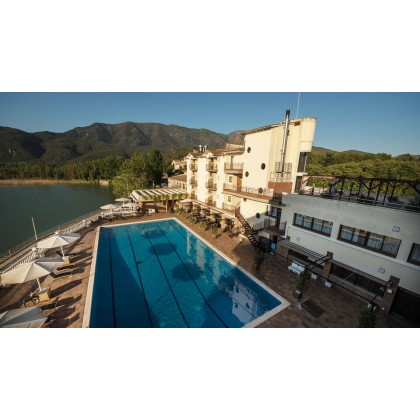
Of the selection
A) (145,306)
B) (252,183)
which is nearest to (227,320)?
(145,306)

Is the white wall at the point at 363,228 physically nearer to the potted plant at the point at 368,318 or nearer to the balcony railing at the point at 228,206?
the potted plant at the point at 368,318

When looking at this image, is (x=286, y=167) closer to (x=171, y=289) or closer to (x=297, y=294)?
(x=297, y=294)

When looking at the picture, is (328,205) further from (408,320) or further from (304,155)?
(408,320)

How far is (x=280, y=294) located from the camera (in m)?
12.2

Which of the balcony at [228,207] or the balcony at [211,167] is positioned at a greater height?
the balcony at [211,167]

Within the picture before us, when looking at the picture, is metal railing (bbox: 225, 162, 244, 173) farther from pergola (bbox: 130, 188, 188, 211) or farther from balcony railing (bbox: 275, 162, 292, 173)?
pergola (bbox: 130, 188, 188, 211)

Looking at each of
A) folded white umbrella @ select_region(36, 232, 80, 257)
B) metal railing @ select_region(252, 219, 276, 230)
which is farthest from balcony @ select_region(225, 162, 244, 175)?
folded white umbrella @ select_region(36, 232, 80, 257)

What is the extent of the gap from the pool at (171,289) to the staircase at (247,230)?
3816 millimetres

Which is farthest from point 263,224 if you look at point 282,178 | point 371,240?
point 371,240

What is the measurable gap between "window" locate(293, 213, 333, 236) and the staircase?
4738 mm

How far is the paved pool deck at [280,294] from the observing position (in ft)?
32.7

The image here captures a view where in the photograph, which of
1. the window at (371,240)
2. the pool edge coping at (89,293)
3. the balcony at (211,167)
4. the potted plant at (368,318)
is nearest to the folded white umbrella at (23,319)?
the pool edge coping at (89,293)

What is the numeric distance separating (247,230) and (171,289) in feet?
32.9

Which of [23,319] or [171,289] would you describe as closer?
[23,319]
